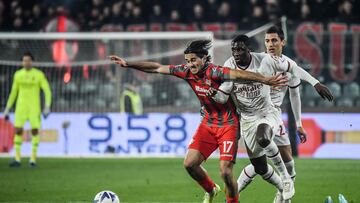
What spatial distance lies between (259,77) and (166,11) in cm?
1512

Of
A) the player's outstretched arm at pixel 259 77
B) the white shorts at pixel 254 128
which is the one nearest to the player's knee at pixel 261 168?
the white shorts at pixel 254 128

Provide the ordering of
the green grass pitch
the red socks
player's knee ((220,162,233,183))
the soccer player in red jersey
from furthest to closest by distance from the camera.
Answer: the green grass pitch, the red socks, the soccer player in red jersey, player's knee ((220,162,233,183))

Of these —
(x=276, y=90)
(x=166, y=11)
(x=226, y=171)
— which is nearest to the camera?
(x=226, y=171)

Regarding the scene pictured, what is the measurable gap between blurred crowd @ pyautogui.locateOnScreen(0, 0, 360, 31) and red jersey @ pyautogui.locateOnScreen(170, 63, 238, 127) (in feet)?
41.4

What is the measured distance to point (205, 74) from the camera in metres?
9.57

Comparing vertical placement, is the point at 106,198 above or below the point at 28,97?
below

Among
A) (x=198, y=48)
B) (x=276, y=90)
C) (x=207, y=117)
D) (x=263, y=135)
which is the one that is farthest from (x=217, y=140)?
(x=276, y=90)

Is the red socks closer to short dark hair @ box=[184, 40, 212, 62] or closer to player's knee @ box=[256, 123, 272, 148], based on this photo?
player's knee @ box=[256, 123, 272, 148]

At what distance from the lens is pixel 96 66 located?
70.4 feet

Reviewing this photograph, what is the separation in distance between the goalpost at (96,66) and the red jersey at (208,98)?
35.6ft

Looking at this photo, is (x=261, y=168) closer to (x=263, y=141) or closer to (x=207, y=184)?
(x=263, y=141)

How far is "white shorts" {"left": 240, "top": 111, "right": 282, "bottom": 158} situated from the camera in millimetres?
9891

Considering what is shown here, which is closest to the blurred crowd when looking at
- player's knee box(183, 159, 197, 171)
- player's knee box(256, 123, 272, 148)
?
player's knee box(256, 123, 272, 148)

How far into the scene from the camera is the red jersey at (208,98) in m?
9.55
